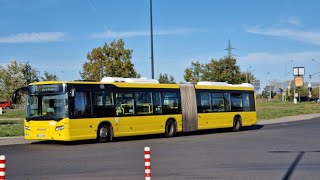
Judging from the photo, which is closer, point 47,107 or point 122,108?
point 47,107

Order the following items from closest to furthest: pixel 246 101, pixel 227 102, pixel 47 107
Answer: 1. pixel 47 107
2. pixel 227 102
3. pixel 246 101

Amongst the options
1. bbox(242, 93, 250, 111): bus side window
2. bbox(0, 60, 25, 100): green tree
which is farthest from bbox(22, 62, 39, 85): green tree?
bbox(242, 93, 250, 111): bus side window

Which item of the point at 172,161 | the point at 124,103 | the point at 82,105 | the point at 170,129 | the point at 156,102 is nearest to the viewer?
the point at 172,161

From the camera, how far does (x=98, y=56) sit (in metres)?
63.7

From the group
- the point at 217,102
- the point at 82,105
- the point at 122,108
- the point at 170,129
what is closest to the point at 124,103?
the point at 122,108

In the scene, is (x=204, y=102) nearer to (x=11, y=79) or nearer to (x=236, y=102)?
(x=236, y=102)

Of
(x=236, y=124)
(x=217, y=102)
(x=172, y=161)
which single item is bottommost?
(x=172, y=161)

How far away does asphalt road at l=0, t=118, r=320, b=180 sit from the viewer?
12047mm

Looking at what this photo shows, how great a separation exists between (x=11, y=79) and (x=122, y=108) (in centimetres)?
8152

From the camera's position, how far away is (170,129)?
2547 cm

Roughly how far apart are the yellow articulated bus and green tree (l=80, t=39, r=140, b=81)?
32392 mm

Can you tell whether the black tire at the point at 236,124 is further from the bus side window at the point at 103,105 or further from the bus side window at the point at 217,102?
the bus side window at the point at 103,105

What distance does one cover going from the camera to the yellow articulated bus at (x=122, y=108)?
2034 centimetres

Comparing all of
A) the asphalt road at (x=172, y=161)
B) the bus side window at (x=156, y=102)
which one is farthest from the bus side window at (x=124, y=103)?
the asphalt road at (x=172, y=161)
